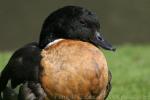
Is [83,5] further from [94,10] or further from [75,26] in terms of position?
[75,26]

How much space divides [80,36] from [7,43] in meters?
6.77

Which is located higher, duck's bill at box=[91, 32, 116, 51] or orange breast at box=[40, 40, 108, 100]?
duck's bill at box=[91, 32, 116, 51]

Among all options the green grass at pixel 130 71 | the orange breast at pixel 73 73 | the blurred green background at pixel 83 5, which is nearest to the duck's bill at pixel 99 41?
the orange breast at pixel 73 73

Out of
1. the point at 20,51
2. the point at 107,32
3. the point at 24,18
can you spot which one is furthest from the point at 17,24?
the point at 20,51

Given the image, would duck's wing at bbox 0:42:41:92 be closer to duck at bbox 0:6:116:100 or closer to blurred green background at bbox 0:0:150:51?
duck at bbox 0:6:116:100

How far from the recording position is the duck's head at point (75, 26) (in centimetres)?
456

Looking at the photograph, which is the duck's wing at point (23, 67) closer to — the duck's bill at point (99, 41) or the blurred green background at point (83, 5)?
the duck's bill at point (99, 41)

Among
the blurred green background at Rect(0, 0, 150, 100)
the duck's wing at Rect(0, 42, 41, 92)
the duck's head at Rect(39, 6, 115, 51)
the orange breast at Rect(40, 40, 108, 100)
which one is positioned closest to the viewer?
the orange breast at Rect(40, 40, 108, 100)

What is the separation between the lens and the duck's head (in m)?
4.56

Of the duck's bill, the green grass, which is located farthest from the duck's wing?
the green grass

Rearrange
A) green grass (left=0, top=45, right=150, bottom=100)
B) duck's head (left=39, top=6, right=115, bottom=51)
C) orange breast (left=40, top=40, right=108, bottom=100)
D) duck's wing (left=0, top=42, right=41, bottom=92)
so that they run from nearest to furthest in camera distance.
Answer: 1. orange breast (left=40, top=40, right=108, bottom=100)
2. duck's wing (left=0, top=42, right=41, bottom=92)
3. duck's head (left=39, top=6, right=115, bottom=51)
4. green grass (left=0, top=45, right=150, bottom=100)

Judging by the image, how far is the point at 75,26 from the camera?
4.57m

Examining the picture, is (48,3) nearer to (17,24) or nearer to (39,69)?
(17,24)

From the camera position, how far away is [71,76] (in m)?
4.31
